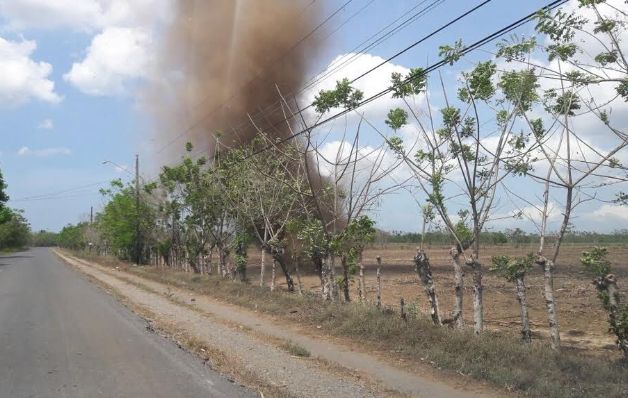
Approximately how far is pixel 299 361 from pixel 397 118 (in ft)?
14.2

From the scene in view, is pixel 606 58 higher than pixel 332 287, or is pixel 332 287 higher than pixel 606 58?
pixel 606 58

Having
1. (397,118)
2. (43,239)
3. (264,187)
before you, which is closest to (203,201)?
(264,187)

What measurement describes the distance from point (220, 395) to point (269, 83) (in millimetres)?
20922

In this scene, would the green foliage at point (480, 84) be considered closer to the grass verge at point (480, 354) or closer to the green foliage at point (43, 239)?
the grass verge at point (480, 354)

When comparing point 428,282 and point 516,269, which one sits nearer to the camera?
point 516,269

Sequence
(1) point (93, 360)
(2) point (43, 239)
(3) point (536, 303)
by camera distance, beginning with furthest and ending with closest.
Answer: (2) point (43, 239) < (3) point (536, 303) < (1) point (93, 360)

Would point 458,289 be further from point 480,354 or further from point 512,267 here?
point 480,354

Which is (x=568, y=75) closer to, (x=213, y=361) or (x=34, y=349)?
(x=213, y=361)

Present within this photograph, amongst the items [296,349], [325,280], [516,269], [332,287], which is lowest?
[296,349]

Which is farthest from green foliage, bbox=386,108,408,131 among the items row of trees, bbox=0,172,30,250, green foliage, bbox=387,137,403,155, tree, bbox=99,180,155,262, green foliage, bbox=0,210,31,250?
green foliage, bbox=0,210,31,250

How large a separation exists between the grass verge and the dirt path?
1.24ft

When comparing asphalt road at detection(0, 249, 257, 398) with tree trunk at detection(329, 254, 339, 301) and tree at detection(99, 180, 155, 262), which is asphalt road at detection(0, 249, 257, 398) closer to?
tree trunk at detection(329, 254, 339, 301)

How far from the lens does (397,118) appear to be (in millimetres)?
10219

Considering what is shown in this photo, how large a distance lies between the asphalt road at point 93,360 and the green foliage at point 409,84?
5.07 m
